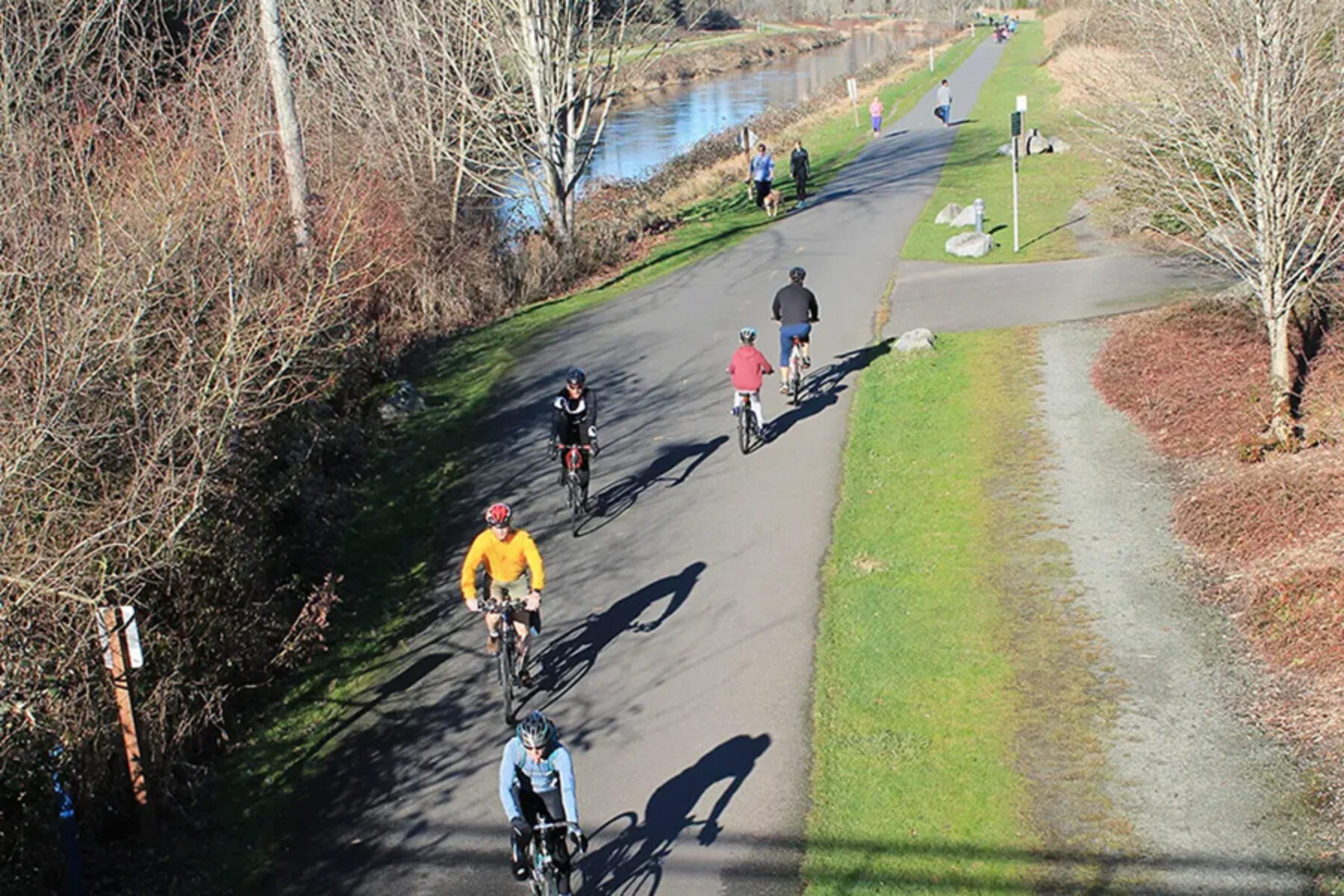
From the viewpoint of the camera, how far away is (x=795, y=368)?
56.7 ft

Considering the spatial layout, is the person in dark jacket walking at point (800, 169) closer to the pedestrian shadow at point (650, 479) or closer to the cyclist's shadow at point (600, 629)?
the pedestrian shadow at point (650, 479)

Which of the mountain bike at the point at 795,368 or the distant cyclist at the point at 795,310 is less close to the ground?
the distant cyclist at the point at 795,310

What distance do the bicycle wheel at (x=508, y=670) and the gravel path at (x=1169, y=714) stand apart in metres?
4.65

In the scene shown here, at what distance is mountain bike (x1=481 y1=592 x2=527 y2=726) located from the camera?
10.2 m

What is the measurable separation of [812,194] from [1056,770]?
28310 mm

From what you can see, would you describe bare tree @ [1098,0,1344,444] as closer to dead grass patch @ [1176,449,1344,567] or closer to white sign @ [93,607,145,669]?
dead grass patch @ [1176,449,1344,567]

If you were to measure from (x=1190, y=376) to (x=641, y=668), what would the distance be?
A: 9183mm

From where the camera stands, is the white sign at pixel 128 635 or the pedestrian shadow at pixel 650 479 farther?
the pedestrian shadow at pixel 650 479

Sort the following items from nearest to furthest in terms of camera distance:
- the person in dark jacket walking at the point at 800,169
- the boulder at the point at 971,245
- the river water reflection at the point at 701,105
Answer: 1. the boulder at the point at 971,245
2. the person in dark jacket walking at the point at 800,169
3. the river water reflection at the point at 701,105

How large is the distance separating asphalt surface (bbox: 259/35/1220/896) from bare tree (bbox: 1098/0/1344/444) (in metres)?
5.18

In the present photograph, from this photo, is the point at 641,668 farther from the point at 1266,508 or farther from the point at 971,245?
the point at 971,245

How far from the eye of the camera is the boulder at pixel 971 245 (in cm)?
2556

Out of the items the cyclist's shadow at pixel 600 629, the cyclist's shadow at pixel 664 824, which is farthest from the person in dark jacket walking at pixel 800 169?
the cyclist's shadow at pixel 664 824

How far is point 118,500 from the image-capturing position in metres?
9.07
